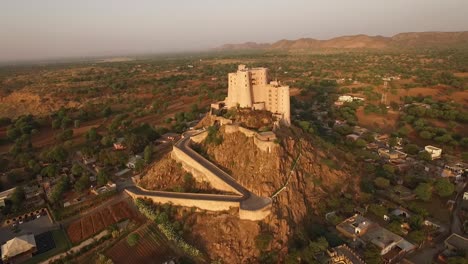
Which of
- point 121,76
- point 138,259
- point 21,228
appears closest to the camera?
point 138,259

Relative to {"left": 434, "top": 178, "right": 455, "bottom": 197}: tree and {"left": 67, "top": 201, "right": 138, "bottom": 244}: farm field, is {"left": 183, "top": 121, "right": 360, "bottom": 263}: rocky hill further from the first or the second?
{"left": 434, "top": 178, "right": 455, "bottom": 197}: tree

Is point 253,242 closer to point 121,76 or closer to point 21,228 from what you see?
point 21,228

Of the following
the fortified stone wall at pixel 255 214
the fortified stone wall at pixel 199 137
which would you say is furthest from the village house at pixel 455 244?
the fortified stone wall at pixel 199 137

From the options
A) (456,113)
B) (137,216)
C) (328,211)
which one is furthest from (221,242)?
(456,113)

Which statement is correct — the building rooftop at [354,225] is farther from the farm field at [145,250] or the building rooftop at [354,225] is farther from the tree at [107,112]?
the tree at [107,112]

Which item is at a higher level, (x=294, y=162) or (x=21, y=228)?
(x=294, y=162)
